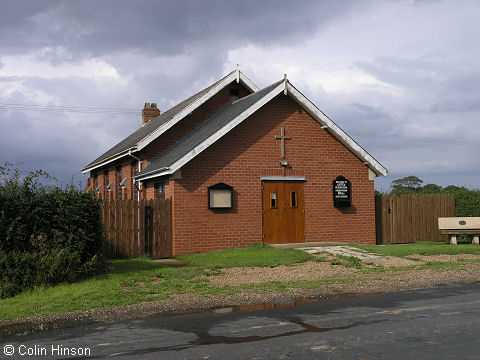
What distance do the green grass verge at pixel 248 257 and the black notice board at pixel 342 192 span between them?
154 inches

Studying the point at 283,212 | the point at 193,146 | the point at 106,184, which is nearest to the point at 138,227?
the point at 193,146

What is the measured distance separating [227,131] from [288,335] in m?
11.6

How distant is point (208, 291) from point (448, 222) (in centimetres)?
1421

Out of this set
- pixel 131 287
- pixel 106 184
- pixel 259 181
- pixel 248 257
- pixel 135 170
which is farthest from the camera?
pixel 106 184

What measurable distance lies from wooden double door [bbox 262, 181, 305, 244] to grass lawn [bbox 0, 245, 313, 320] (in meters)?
3.15

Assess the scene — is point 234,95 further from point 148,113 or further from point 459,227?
point 459,227

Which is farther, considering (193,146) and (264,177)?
(264,177)

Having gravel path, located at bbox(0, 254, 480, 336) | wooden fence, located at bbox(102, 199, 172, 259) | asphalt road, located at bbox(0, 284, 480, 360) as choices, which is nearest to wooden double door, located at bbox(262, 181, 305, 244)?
gravel path, located at bbox(0, 254, 480, 336)

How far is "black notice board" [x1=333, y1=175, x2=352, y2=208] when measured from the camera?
19.9 m

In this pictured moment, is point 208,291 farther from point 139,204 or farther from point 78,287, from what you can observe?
point 139,204

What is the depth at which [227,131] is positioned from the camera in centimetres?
1786

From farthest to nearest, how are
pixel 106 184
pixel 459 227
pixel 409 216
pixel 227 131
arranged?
1. pixel 106 184
2. pixel 409 216
3. pixel 459 227
4. pixel 227 131

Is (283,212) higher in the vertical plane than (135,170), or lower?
lower

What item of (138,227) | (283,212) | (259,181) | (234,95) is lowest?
(138,227)
